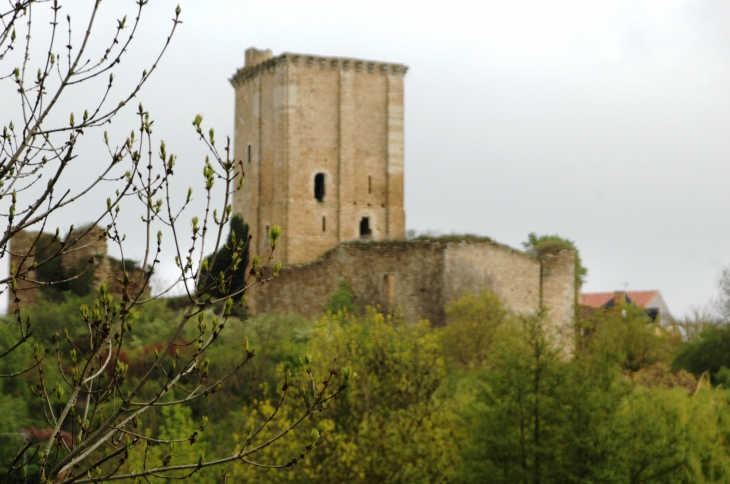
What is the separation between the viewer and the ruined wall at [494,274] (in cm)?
3600

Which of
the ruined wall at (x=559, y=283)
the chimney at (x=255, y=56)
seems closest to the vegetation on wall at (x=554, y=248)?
the ruined wall at (x=559, y=283)

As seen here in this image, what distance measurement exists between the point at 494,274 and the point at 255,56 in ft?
46.5

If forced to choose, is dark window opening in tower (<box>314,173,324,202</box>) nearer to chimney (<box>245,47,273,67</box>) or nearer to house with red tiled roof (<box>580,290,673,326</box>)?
chimney (<box>245,47,273,67</box>)

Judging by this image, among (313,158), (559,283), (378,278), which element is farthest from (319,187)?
(559,283)

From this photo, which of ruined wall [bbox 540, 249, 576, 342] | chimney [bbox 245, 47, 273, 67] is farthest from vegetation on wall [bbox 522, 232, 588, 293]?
chimney [bbox 245, 47, 273, 67]

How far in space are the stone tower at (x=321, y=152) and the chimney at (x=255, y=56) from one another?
79 centimetres

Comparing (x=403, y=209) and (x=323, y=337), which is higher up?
(x=403, y=209)

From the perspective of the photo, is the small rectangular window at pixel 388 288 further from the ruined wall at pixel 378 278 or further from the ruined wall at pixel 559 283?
the ruined wall at pixel 559 283

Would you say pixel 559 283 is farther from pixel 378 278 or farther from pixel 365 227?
pixel 365 227

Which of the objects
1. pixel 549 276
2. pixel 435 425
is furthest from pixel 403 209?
pixel 435 425

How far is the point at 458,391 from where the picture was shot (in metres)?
26.5

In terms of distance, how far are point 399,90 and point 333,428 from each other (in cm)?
2323

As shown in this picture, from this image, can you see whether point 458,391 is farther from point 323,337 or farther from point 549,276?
point 549,276

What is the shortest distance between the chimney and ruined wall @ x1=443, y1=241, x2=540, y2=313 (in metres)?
13.0
